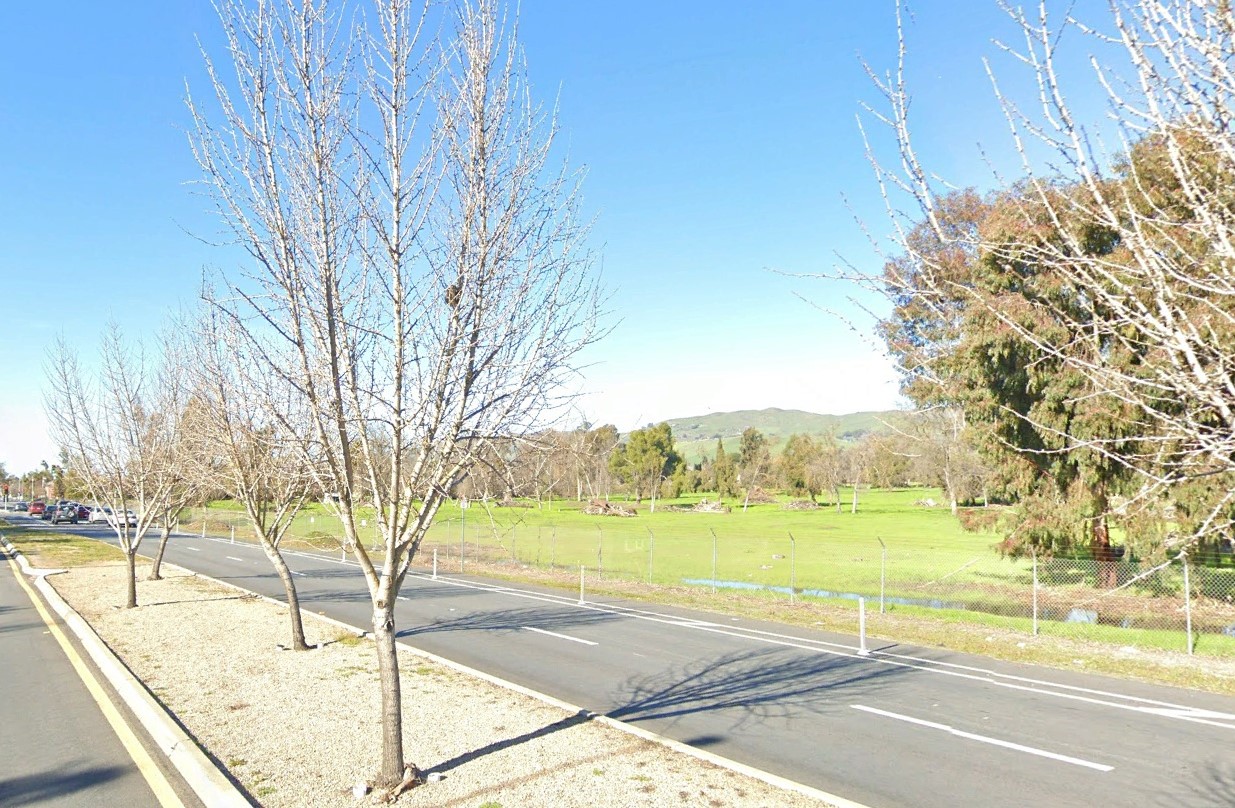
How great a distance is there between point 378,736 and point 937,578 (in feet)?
75.8

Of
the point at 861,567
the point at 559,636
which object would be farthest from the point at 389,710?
the point at 861,567

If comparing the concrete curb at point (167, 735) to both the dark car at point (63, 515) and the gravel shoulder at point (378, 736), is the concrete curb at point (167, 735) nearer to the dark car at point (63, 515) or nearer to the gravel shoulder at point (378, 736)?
the gravel shoulder at point (378, 736)

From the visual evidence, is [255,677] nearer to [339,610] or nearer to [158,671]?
[158,671]

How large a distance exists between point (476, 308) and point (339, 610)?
44.6 feet

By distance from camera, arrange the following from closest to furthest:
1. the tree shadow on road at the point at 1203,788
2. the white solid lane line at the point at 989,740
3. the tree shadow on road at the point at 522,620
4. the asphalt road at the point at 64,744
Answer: the asphalt road at the point at 64,744 < the tree shadow on road at the point at 1203,788 < the white solid lane line at the point at 989,740 < the tree shadow on road at the point at 522,620

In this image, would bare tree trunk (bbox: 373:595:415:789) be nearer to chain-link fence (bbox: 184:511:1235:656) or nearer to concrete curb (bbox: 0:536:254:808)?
concrete curb (bbox: 0:536:254:808)

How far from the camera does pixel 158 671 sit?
423 inches

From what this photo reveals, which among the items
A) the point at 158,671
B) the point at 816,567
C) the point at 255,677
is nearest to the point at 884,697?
the point at 255,677

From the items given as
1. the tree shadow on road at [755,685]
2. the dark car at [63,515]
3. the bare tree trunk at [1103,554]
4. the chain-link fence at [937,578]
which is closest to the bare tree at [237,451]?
the chain-link fence at [937,578]

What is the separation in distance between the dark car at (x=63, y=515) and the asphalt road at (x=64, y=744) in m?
60.2

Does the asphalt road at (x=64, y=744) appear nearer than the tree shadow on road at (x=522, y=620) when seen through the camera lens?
Yes

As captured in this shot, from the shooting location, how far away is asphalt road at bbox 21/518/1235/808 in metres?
7.36

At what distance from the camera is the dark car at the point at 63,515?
61.7m

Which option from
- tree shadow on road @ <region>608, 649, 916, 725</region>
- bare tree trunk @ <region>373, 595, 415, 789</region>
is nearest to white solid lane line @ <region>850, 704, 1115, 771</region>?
tree shadow on road @ <region>608, 649, 916, 725</region>
